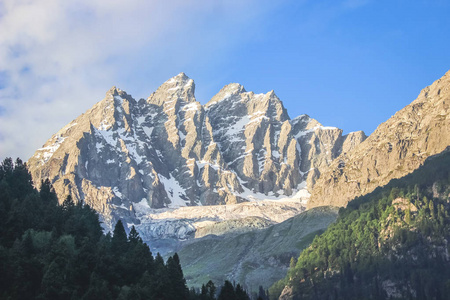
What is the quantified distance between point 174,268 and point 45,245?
27.7 metres

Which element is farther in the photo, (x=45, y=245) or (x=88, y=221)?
(x=88, y=221)

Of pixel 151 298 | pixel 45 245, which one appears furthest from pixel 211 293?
pixel 45 245

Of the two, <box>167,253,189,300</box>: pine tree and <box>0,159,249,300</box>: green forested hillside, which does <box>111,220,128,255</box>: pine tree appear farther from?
<box>167,253,189,300</box>: pine tree

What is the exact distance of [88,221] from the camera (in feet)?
620

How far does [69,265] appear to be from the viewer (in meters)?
131

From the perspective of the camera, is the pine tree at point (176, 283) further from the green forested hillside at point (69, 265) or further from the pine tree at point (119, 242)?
the pine tree at point (119, 242)

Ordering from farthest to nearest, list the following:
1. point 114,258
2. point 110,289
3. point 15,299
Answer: point 114,258 < point 110,289 < point 15,299

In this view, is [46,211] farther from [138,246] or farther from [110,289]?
[110,289]

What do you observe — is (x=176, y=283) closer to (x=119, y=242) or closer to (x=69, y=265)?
(x=69, y=265)

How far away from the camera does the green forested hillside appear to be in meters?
126

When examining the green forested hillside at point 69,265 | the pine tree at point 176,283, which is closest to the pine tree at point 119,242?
the green forested hillside at point 69,265

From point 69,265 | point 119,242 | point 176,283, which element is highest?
point 119,242

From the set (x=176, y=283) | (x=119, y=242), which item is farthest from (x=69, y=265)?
(x=119, y=242)

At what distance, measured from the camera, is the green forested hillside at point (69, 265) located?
125850 millimetres
